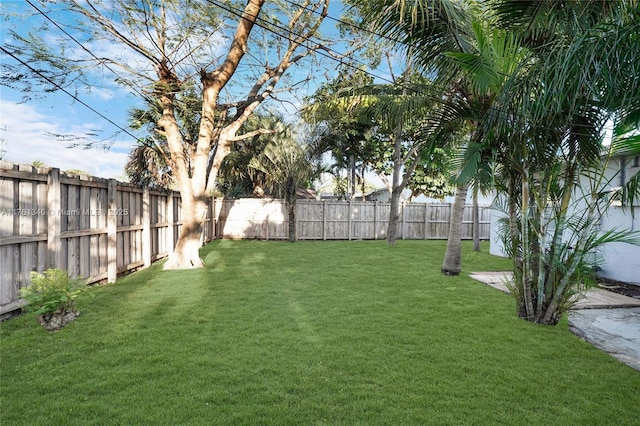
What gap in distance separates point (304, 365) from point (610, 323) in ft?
12.7

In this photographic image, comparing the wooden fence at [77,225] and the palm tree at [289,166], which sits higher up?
the palm tree at [289,166]

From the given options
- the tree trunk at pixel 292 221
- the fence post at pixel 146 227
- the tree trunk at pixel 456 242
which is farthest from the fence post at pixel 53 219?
the tree trunk at pixel 292 221

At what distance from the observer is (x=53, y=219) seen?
407 centimetres

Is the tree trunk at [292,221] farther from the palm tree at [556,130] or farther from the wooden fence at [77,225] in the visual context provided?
the palm tree at [556,130]

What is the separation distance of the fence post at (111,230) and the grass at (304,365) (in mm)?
794

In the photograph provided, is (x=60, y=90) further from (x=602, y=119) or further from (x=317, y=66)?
(x=602, y=119)

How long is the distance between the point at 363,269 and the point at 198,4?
236 inches

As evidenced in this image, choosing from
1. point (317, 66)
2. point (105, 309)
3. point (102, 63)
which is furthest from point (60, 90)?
point (317, 66)

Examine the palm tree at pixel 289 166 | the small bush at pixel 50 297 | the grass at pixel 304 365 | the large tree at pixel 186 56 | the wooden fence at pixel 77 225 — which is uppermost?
the large tree at pixel 186 56

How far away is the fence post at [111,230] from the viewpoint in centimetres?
550

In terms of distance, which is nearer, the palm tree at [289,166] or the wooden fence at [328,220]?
the palm tree at [289,166]

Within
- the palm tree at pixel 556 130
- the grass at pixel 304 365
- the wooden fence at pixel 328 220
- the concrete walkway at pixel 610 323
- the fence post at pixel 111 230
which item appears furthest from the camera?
the wooden fence at pixel 328 220

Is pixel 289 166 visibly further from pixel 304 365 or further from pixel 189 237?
pixel 304 365

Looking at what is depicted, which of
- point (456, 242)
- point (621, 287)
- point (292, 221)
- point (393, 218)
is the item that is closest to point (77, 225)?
point (456, 242)
